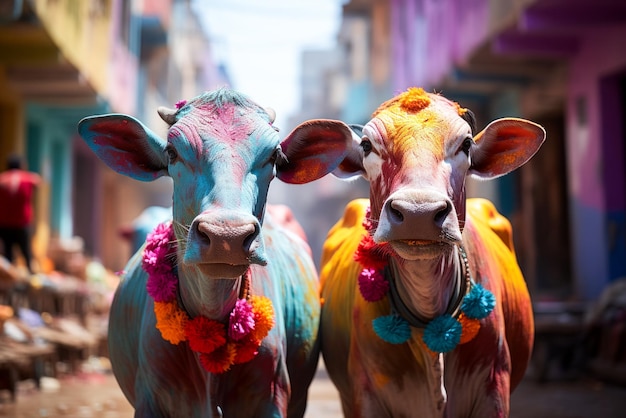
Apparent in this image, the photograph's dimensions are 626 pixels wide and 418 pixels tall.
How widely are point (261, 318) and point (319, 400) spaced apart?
5.07 metres

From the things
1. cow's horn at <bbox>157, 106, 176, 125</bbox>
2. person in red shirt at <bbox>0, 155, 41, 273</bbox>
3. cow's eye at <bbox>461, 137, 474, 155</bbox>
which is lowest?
person in red shirt at <bbox>0, 155, 41, 273</bbox>

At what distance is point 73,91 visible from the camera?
52.0 ft

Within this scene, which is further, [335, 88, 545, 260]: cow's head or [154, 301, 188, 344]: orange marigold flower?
[154, 301, 188, 344]: orange marigold flower

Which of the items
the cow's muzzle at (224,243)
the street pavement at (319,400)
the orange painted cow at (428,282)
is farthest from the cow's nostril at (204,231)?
the street pavement at (319,400)

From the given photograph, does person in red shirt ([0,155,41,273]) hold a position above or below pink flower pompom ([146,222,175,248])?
below

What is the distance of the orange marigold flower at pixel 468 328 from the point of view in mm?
4266

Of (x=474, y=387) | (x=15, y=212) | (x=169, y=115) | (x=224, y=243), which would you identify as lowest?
(x=15, y=212)

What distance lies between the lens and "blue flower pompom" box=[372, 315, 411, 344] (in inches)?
167

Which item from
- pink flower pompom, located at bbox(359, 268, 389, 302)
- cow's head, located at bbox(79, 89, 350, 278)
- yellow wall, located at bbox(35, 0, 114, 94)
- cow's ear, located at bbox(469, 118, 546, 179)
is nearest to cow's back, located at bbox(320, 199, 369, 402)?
pink flower pompom, located at bbox(359, 268, 389, 302)

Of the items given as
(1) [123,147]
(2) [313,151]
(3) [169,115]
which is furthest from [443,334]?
(1) [123,147]

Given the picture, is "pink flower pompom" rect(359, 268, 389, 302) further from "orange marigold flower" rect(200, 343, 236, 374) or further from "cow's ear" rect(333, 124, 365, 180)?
"orange marigold flower" rect(200, 343, 236, 374)

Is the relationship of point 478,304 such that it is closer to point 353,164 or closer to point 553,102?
point 353,164

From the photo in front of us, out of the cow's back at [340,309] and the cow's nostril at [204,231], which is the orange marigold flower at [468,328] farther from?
the cow's nostril at [204,231]

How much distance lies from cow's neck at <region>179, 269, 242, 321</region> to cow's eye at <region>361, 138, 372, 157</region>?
2.90 ft
